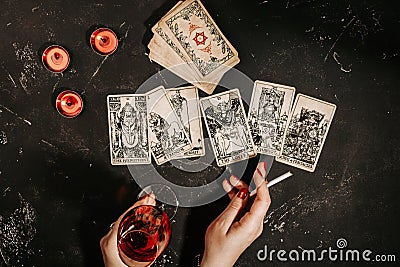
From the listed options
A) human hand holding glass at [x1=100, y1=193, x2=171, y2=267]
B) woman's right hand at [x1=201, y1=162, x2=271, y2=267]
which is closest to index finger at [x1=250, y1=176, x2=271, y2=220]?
woman's right hand at [x1=201, y1=162, x2=271, y2=267]

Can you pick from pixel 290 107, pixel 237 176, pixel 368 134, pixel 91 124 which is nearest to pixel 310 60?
pixel 290 107

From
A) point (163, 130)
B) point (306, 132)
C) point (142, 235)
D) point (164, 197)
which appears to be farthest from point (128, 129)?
point (306, 132)

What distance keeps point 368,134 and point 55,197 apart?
32.4 inches

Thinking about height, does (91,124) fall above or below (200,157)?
above

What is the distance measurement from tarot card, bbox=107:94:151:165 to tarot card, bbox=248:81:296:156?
278mm

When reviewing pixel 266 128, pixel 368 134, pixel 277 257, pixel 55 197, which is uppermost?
pixel 55 197

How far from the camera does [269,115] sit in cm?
157

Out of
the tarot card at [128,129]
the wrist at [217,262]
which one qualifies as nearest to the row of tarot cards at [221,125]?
the tarot card at [128,129]

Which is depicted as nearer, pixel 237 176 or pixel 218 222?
pixel 218 222

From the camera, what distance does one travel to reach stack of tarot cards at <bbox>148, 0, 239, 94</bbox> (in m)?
1.55

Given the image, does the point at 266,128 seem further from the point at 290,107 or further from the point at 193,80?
the point at 193,80

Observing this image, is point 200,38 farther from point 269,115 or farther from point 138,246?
point 138,246

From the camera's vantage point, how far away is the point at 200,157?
159cm

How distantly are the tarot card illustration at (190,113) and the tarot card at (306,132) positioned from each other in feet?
0.69
